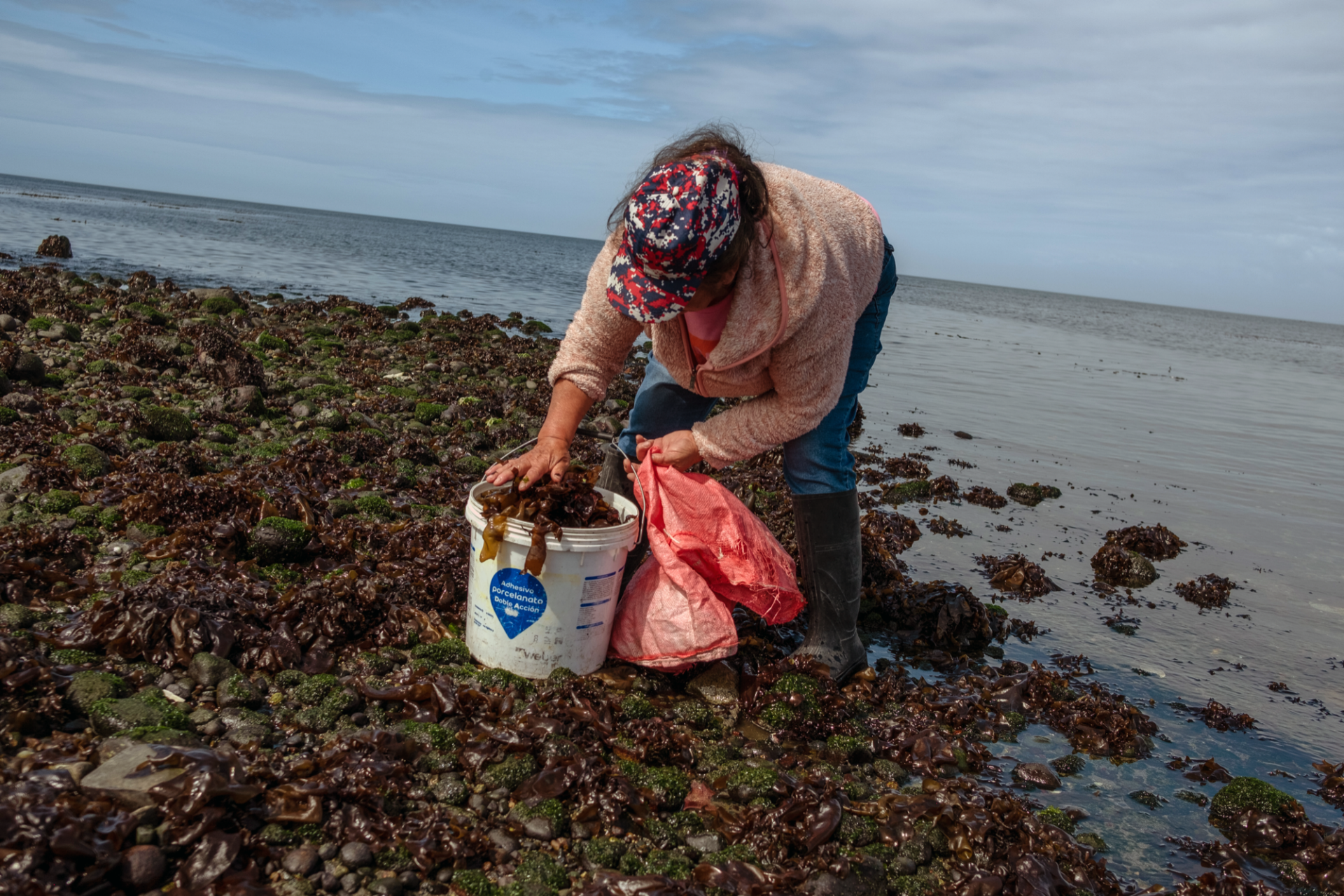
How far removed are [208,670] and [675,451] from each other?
1998 mm

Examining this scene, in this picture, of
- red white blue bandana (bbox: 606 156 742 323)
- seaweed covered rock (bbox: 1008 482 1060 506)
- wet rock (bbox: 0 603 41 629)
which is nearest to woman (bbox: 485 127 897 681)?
red white blue bandana (bbox: 606 156 742 323)

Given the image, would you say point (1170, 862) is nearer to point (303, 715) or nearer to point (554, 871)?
point (554, 871)

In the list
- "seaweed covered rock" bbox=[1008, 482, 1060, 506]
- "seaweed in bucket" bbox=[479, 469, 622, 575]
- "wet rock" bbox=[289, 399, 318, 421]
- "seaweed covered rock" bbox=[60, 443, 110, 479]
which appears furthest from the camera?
"seaweed covered rock" bbox=[1008, 482, 1060, 506]

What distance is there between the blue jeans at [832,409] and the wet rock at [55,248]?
79.7ft

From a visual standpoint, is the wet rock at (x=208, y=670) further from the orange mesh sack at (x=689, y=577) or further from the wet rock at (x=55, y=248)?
the wet rock at (x=55, y=248)

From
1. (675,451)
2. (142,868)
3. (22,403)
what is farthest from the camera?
(22,403)

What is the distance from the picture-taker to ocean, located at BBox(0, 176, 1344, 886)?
3.94m

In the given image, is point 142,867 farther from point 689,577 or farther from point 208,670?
point 689,577

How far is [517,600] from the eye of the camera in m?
3.41

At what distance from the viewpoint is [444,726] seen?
311 centimetres

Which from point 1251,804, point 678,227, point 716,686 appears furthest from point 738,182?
point 1251,804

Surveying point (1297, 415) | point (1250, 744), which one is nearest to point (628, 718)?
point (1250, 744)

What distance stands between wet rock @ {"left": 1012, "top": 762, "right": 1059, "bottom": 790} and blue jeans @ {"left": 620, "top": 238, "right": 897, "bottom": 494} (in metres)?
1.37

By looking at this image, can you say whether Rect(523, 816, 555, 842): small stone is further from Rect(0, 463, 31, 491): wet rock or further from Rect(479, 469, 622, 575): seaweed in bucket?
Rect(0, 463, 31, 491): wet rock
